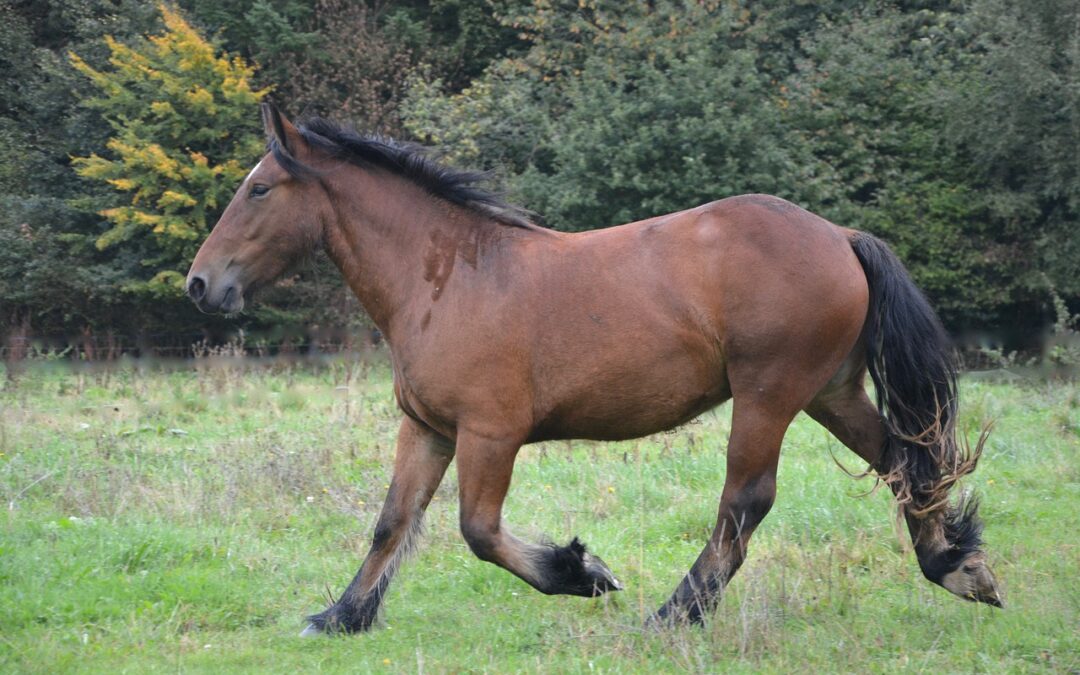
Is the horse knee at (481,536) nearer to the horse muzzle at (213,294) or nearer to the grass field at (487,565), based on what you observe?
the grass field at (487,565)

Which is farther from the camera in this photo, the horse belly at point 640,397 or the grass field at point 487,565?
the horse belly at point 640,397

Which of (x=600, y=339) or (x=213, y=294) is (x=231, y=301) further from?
(x=600, y=339)

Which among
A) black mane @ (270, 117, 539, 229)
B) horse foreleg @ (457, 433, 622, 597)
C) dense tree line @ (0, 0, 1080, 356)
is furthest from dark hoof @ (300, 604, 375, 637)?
dense tree line @ (0, 0, 1080, 356)

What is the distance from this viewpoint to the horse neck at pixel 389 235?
563 cm

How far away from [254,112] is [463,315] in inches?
739

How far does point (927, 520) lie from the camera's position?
5477 mm

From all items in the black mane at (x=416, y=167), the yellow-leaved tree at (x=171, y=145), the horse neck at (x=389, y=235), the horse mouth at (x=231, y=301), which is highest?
the black mane at (x=416, y=167)

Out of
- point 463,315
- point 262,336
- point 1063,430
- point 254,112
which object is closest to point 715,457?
point 1063,430

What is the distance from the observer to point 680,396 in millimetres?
5316

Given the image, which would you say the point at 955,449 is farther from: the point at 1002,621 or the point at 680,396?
the point at 680,396

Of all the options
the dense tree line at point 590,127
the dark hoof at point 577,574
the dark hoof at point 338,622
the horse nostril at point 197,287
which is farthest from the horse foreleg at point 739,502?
the dense tree line at point 590,127

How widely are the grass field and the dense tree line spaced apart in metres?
11.6

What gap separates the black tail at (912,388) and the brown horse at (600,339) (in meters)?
0.01

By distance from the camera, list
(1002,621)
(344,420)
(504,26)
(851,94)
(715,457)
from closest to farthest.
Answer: (1002,621) < (715,457) < (344,420) < (851,94) < (504,26)
